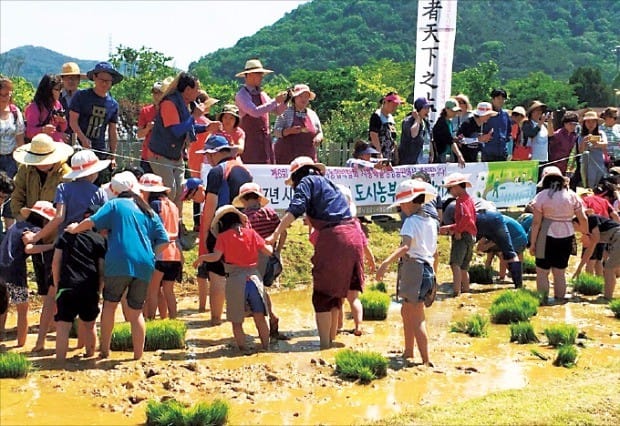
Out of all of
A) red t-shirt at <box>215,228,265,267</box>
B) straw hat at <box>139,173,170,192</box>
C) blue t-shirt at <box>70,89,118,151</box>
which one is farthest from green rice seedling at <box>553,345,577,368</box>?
blue t-shirt at <box>70,89,118,151</box>

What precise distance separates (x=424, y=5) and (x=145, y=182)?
9684mm

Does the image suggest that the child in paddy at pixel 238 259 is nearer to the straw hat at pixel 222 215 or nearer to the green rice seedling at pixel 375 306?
the straw hat at pixel 222 215

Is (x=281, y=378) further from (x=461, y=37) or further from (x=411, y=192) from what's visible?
(x=461, y=37)

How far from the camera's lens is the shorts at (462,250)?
38.1 feet

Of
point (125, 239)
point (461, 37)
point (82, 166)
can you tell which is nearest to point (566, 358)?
point (125, 239)

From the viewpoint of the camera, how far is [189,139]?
10836 mm

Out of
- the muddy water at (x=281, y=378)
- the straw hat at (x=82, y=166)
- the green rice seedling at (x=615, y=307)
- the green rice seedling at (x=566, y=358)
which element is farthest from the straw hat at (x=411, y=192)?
the green rice seedling at (x=615, y=307)

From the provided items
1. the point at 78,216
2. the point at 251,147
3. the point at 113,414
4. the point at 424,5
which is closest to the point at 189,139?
the point at 251,147

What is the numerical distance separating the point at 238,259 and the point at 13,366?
2.23 metres

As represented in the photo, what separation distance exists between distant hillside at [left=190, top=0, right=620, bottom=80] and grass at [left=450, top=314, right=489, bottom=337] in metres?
97.3

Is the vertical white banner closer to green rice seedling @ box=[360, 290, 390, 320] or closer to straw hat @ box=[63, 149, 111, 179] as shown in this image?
green rice seedling @ box=[360, 290, 390, 320]

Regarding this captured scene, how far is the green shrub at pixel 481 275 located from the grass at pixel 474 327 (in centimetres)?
312

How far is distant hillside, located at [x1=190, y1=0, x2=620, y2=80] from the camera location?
387 ft

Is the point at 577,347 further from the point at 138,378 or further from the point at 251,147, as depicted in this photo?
the point at 251,147
